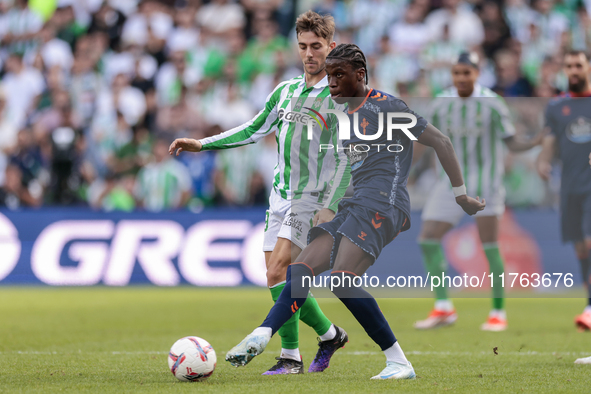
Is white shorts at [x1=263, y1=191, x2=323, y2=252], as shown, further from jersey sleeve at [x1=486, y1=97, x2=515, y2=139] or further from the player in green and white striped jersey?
jersey sleeve at [x1=486, y1=97, x2=515, y2=139]

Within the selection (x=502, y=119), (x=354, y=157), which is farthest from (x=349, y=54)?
(x=502, y=119)

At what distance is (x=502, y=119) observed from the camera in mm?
7422

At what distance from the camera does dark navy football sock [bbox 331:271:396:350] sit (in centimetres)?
446

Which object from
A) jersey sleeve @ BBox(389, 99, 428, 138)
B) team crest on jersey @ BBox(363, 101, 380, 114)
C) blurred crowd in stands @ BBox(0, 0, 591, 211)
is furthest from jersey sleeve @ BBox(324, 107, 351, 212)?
blurred crowd in stands @ BBox(0, 0, 591, 211)

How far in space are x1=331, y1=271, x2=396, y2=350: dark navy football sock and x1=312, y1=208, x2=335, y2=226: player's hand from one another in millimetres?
470

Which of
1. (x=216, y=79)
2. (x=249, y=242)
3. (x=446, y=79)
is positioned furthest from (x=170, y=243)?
(x=446, y=79)

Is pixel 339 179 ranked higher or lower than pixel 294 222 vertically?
higher

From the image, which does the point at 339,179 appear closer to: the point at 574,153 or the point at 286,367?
the point at 286,367

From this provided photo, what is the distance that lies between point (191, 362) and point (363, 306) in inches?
41.4

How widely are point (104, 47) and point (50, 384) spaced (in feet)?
38.7

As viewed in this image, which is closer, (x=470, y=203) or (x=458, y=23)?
(x=470, y=203)

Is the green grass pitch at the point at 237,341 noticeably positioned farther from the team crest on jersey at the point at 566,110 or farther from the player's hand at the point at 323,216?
the team crest on jersey at the point at 566,110

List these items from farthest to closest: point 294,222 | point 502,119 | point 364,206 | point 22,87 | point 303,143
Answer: point 22,87
point 502,119
point 303,143
point 294,222
point 364,206

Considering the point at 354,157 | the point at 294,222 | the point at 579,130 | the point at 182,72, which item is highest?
the point at 182,72
